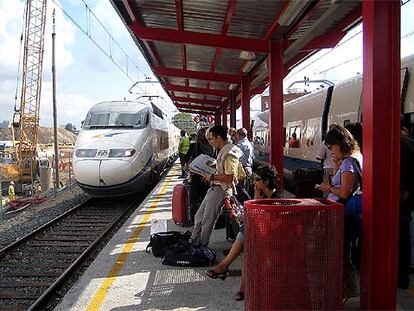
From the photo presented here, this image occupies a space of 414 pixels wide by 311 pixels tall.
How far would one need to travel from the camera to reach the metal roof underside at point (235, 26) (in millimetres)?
7266

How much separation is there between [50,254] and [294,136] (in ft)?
28.1

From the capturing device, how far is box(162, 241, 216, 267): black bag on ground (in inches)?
228

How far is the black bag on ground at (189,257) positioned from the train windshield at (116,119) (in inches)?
301

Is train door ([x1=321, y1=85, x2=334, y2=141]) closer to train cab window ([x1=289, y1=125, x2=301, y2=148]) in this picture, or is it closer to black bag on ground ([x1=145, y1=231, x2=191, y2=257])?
train cab window ([x1=289, y1=125, x2=301, y2=148])

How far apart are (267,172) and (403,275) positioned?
1.69 meters

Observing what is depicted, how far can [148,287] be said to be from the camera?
16.9 ft

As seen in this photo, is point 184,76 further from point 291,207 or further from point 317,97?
point 291,207

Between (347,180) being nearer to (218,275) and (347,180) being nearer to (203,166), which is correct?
(218,275)

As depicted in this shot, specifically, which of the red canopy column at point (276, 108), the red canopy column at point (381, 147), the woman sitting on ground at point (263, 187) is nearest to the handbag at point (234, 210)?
the woman sitting on ground at point (263, 187)

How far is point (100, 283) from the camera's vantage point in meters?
5.36

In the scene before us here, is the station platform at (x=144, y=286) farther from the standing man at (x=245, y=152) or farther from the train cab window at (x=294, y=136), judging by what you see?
the train cab window at (x=294, y=136)

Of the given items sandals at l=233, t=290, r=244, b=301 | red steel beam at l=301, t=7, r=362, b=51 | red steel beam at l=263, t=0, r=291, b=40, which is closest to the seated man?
sandals at l=233, t=290, r=244, b=301

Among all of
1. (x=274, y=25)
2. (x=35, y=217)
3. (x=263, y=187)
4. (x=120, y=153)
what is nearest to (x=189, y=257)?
(x=263, y=187)

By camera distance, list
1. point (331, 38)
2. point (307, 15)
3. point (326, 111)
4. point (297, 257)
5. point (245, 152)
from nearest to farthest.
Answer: point (297, 257) < point (307, 15) < point (245, 152) < point (331, 38) < point (326, 111)
